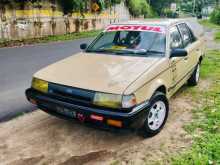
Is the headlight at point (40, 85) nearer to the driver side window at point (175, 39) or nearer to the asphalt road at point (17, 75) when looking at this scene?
the asphalt road at point (17, 75)

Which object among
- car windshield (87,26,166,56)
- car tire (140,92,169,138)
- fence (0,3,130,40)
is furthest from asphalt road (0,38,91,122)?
fence (0,3,130,40)

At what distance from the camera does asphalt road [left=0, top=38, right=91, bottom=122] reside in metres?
5.34

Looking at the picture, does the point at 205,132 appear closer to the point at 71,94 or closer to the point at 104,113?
the point at 104,113

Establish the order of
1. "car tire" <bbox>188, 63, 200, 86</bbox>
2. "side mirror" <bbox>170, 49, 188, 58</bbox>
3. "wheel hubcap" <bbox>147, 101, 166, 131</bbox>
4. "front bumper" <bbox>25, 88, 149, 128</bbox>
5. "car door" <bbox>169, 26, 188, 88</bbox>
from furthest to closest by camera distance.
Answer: "car tire" <bbox>188, 63, 200, 86</bbox> < "car door" <bbox>169, 26, 188, 88</bbox> < "side mirror" <bbox>170, 49, 188, 58</bbox> < "wheel hubcap" <bbox>147, 101, 166, 131</bbox> < "front bumper" <bbox>25, 88, 149, 128</bbox>

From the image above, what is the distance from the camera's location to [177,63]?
16.1ft

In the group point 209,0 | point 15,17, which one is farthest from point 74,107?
point 209,0

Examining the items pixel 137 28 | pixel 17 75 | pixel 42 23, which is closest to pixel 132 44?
pixel 137 28

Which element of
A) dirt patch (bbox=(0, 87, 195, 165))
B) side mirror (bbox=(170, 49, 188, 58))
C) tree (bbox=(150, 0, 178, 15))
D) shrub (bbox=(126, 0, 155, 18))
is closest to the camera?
dirt patch (bbox=(0, 87, 195, 165))

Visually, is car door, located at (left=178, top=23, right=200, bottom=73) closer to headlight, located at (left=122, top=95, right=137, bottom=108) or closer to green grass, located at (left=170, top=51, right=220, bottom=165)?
green grass, located at (left=170, top=51, right=220, bottom=165)

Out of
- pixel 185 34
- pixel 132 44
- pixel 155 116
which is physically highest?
pixel 185 34

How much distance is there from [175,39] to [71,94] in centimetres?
232

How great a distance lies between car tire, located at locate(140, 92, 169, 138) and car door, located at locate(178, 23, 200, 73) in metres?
1.59

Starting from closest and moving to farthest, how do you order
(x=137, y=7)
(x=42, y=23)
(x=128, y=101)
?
(x=128, y=101) → (x=42, y=23) → (x=137, y=7)

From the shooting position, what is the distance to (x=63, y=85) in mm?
3799
